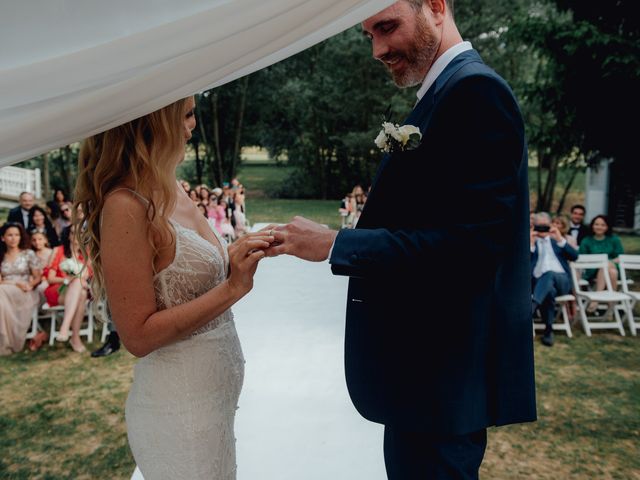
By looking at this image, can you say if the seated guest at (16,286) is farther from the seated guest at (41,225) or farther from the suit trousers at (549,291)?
the suit trousers at (549,291)

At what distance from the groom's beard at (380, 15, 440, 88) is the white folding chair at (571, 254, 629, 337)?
6.66 m

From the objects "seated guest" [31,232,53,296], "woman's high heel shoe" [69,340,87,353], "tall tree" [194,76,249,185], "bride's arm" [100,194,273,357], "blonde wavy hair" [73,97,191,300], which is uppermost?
"tall tree" [194,76,249,185]

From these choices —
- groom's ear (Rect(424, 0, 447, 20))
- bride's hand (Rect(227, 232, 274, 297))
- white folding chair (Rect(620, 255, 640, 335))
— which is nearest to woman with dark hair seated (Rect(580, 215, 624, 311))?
white folding chair (Rect(620, 255, 640, 335))

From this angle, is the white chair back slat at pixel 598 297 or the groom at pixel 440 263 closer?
the groom at pixel 440 263

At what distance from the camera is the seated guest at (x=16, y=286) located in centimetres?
689

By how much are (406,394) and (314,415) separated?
2961mm

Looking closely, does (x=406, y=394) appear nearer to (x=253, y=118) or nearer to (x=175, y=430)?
(x=175, y=430)

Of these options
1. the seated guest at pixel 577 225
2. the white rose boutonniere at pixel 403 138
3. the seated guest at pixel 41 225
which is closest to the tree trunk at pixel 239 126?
the seated guest at pixel 41 225

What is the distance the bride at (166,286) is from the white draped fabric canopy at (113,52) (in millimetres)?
234

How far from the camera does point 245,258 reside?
1907 millimetres

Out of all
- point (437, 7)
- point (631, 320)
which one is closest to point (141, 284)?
point (437, 7)

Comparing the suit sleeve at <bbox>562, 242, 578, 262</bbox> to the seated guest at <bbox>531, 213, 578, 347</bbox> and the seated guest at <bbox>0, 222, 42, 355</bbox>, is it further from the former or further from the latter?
the seated guest at <bbox>0, 222, 42, 355</bbox>

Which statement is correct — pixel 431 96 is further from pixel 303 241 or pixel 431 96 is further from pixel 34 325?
pixel 34 325

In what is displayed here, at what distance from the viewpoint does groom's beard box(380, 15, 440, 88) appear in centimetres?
195
